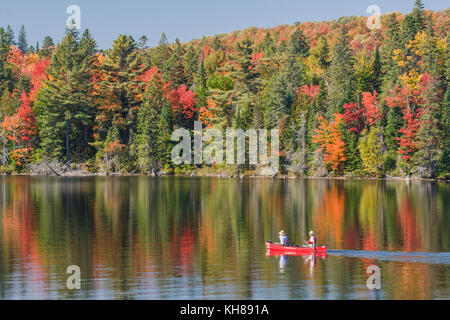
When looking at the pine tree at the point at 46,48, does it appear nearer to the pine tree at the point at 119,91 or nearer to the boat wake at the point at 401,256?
the pine tree at the point at 119,91

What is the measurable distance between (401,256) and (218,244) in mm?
11519

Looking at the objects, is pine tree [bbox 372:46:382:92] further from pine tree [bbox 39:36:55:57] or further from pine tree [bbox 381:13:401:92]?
pine tree [bbox 39:36:55:57]

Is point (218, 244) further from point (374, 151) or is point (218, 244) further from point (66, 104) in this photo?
point (66, 104)

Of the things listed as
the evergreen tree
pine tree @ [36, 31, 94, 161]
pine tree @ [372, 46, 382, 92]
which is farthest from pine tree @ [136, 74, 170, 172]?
the evergreen tree

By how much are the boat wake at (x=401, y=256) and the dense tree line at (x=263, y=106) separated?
65.7 meters

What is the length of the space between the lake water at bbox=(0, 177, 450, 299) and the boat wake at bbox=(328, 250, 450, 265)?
6 centimetres

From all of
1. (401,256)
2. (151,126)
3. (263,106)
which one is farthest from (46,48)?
(401,256)

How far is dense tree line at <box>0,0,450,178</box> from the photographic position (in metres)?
107

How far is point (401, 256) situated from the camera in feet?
122

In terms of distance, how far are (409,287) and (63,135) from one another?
10379cm

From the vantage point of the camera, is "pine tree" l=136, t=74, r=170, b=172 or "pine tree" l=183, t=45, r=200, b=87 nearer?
"pine tree" l=136, t=74, r=170, b=172

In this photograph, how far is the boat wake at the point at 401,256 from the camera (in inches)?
1419

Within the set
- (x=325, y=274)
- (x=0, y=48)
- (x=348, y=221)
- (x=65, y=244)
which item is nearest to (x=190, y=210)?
(x=348, y=221)

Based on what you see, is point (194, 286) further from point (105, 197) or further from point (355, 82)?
point (355, 82)
